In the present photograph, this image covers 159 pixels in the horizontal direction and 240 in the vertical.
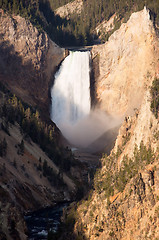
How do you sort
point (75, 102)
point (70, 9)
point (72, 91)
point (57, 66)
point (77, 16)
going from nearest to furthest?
1. point (75, 102)
2. point (57, 66)
3. point (72, 91)
4. point (77, 16)
5. point (70, 9)

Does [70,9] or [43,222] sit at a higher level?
[70,9]

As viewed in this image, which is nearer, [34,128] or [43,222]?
[43,222]

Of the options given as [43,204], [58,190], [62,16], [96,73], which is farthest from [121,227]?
[62,16]

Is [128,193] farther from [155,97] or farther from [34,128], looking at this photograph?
[34,128]

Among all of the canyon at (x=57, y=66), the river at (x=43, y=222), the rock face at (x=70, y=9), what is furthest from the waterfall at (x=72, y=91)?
the rock face at (x=70, y=9)

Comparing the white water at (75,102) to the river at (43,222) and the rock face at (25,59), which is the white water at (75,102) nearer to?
the rock face at (25,59)

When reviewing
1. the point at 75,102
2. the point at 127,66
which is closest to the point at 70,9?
the point at 75,102

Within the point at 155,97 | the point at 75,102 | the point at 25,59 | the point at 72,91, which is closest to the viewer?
the point at 155,97
